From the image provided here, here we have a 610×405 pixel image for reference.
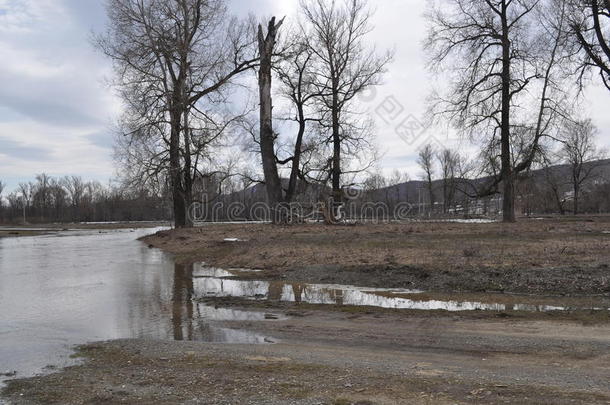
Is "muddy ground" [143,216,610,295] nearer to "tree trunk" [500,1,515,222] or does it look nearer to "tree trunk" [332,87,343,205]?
"tree trunk" [500,1,515,222]

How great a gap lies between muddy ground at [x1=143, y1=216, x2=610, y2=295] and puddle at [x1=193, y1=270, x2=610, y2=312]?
57 cm

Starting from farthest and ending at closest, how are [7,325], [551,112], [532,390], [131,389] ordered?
[551,112] → [7,325] → [131,389] → [532,390]

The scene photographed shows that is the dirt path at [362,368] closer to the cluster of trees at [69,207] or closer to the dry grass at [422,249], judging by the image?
the dry grass at [422,249]

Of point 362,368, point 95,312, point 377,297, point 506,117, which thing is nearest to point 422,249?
point 377,297

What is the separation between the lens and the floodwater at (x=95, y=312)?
7.75 metres

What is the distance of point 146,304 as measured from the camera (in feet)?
36.4

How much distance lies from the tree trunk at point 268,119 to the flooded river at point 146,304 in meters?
13.4

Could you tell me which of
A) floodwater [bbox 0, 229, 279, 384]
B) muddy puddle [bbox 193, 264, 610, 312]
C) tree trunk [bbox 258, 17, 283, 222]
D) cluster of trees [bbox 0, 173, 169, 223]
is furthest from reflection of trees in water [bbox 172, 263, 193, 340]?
cluster of trees [bbox 0, 173, 169, 223]

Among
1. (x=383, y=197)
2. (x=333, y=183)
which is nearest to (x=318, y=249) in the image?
(x=333, y=183)

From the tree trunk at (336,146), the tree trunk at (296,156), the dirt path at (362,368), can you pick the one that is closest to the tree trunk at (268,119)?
the tree trunk at (296,156)

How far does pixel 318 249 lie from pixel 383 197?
100 m

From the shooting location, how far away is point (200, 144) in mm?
32094

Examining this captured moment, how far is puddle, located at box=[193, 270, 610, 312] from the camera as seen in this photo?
9461 mm

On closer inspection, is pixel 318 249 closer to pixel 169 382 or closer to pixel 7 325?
pixel 7 325
